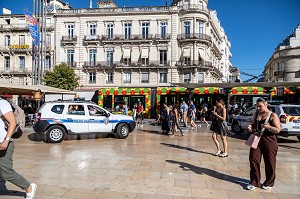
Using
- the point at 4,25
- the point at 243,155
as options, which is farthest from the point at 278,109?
the point at 4,25

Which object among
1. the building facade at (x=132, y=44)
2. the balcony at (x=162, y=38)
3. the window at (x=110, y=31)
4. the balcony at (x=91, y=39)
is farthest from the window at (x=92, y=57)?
the balcony at (x=162, y=38)

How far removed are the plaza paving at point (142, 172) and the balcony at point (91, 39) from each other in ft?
104

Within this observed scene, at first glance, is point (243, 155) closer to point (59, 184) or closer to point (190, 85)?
point (59, 184)

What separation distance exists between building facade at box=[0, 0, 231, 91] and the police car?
1058 inches

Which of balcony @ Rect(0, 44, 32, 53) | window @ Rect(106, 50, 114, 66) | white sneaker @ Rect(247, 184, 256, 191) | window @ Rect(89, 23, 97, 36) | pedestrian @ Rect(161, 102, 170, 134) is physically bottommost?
white sneaker @ Rect(247, 184, 256, 191)

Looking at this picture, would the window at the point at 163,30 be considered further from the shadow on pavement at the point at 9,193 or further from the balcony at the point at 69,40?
the shadow on pavement at the point at 9,193

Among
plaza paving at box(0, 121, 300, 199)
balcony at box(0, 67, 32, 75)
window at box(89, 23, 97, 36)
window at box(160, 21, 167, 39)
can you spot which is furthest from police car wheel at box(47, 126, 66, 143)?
balcony at box(0, 67, 32, 75)

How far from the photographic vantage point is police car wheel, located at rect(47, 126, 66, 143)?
33.2ft

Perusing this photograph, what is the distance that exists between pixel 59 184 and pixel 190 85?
1463 centimetres

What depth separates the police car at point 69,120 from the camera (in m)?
10.2

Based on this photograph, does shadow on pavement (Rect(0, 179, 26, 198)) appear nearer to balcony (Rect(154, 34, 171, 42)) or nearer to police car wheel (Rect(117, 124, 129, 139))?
police car wheel (Rect(117, 124, 129, 139))

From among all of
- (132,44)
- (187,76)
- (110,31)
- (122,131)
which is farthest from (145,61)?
(122,131)

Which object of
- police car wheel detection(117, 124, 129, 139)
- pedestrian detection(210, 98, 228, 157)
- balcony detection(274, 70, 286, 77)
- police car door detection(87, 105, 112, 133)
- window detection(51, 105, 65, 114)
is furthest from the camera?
balcony detection(274, 70, 286, 77)

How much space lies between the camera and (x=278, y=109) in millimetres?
10703
